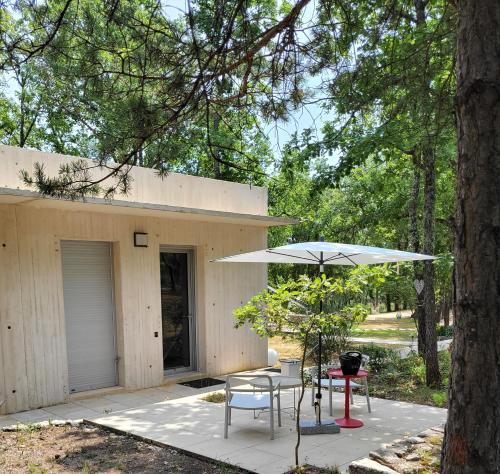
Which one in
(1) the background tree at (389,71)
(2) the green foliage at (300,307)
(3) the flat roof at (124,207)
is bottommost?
(2) the green foliage at (300,307)

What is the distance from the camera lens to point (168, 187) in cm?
859

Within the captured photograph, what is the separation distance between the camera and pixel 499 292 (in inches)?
86.8

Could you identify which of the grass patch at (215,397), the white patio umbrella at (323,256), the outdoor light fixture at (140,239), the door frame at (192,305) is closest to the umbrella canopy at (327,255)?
the white patio umbrella at (323,256)

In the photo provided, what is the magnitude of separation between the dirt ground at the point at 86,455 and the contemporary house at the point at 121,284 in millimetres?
1358

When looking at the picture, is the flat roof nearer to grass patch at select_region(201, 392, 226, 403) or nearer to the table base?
grass patch at select_region(201, 392, 226, 403)

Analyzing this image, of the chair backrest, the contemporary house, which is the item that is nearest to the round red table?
the chair backrest

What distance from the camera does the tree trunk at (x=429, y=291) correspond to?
26.8 ft

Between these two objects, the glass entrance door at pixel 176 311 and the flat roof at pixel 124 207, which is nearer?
the flat roof at pixel 124 207

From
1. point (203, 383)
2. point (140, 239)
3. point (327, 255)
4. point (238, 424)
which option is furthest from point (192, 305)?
point (327, 255)

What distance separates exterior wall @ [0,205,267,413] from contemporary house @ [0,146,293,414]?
0.05 feet

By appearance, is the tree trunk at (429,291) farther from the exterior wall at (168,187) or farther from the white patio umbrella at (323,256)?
the exterior wall at (168,187)

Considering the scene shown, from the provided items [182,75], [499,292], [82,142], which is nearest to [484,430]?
[499,292]

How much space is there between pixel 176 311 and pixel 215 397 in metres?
2.17

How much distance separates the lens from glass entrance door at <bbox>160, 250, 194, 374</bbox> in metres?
8.94
